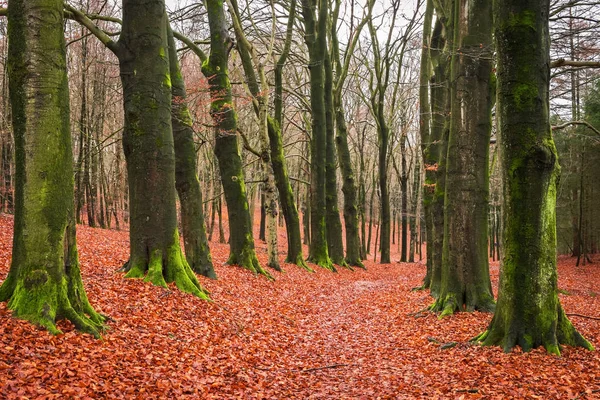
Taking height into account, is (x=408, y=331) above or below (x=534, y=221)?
below

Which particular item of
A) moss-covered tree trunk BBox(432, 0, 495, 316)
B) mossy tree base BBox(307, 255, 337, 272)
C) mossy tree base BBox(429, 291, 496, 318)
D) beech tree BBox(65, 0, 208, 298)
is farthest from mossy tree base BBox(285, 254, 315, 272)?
beech tree BBox(65, 0, 208, 298)

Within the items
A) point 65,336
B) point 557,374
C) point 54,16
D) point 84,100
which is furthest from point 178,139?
point 84,100

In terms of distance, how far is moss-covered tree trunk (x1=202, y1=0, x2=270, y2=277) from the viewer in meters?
13.0

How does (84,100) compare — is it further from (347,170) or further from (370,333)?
(370,333)

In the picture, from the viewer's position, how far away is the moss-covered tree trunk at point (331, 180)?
66.4 ft

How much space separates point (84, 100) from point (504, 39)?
58.9ft

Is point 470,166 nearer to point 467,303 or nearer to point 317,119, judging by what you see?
point 467,303

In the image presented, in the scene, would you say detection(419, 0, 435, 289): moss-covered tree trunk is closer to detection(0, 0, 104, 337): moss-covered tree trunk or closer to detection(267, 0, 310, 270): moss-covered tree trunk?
detection(267, 0, 310, 270): moss-covered tree trunk

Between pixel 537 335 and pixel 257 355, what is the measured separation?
3923 millimetres

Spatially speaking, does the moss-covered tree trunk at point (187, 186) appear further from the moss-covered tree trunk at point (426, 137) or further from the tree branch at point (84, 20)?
the moss-covered tree trunk at point (426, 137)

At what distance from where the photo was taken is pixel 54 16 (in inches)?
196

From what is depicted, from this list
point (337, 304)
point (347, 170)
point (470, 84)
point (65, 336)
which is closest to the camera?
point (65, 336)

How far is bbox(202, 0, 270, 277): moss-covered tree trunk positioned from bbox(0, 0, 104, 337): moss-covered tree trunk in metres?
7.78

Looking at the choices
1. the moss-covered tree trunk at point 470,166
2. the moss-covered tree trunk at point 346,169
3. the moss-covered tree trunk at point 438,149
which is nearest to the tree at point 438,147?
the moss-covered tree trunk at point 438,149
